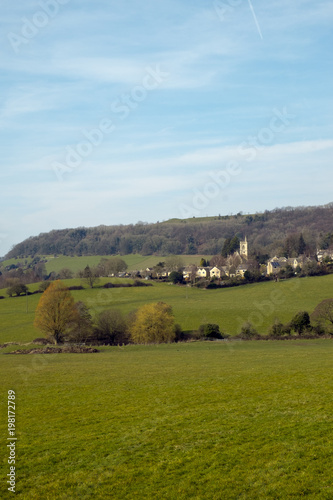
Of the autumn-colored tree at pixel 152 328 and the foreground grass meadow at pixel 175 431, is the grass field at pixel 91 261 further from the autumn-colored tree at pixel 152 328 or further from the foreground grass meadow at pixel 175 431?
the foreground grass meadow at pixel 175 431

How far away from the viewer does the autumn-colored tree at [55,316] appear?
185ft

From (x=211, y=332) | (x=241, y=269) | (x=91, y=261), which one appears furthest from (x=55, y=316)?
(x=91, y=261)

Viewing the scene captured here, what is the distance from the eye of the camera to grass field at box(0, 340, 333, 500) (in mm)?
10445

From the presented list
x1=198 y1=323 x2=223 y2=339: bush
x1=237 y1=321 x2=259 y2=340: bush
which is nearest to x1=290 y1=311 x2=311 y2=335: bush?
x1=237 y1=321 x2=259 y2=340: bush

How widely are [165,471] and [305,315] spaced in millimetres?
44484

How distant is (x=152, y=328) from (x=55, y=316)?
12662 mm

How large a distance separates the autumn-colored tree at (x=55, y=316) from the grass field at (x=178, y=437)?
3354 cm

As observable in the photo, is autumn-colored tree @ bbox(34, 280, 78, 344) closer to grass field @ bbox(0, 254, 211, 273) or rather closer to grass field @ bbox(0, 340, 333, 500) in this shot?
grass field @ bbox(0, 340, 333, 500)

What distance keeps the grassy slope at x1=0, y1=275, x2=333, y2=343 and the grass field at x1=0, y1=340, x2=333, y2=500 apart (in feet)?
128

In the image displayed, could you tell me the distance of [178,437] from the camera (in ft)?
44.5

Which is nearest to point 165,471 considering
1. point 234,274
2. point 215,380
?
point 215,380

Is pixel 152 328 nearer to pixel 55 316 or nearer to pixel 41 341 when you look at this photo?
pixel 55 316

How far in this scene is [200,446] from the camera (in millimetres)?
12664

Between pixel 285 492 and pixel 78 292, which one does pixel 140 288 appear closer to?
pixel 78 292
